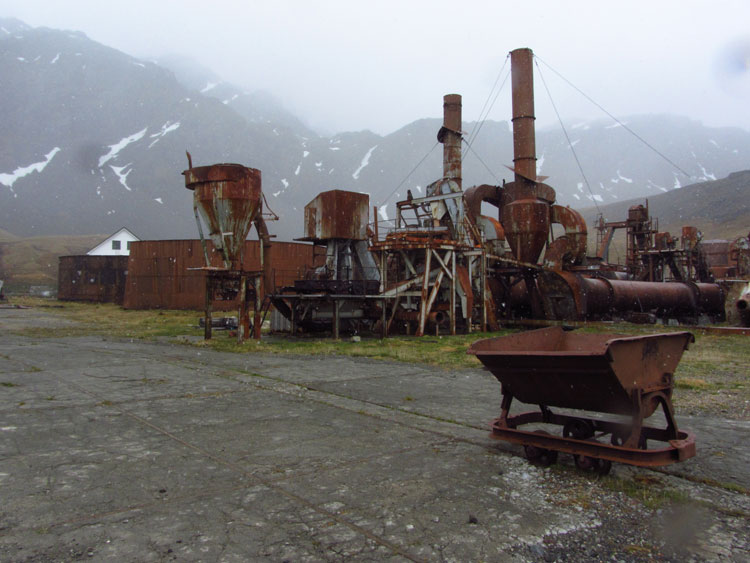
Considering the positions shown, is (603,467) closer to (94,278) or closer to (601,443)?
(601,443)

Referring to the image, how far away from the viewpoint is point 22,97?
171000mm

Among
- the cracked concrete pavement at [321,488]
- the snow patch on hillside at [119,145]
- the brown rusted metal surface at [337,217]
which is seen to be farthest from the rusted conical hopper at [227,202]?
the snow patch on hillside at [119,145]

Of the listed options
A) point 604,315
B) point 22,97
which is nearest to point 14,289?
point 604,315

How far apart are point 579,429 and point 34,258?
87.1m

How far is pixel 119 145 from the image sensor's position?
541ft

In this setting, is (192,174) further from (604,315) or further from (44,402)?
(604,315)

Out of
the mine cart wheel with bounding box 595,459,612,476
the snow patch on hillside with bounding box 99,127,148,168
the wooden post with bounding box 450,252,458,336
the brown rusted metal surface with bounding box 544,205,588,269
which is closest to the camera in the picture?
the mine cart wheel with bounding box 595,459,612,476

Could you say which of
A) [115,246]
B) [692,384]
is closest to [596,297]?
[692,384]

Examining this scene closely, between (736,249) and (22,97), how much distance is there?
665 ft

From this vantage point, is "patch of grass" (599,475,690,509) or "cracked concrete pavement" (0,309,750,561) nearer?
"cracked concrete pavement" (0,309,750,561)

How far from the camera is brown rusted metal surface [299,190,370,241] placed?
20125 millimetres

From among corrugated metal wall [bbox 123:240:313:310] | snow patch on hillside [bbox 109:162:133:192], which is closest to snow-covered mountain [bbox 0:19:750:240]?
snow patch on hillside [bbox 109:162:133:192]

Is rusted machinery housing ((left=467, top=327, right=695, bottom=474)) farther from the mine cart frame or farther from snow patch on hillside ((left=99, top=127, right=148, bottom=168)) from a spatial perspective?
snow patch on hillside ((left=99, top=127, right=148, bottom=168))

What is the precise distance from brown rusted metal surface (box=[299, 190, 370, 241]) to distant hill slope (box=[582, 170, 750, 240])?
261 ft
